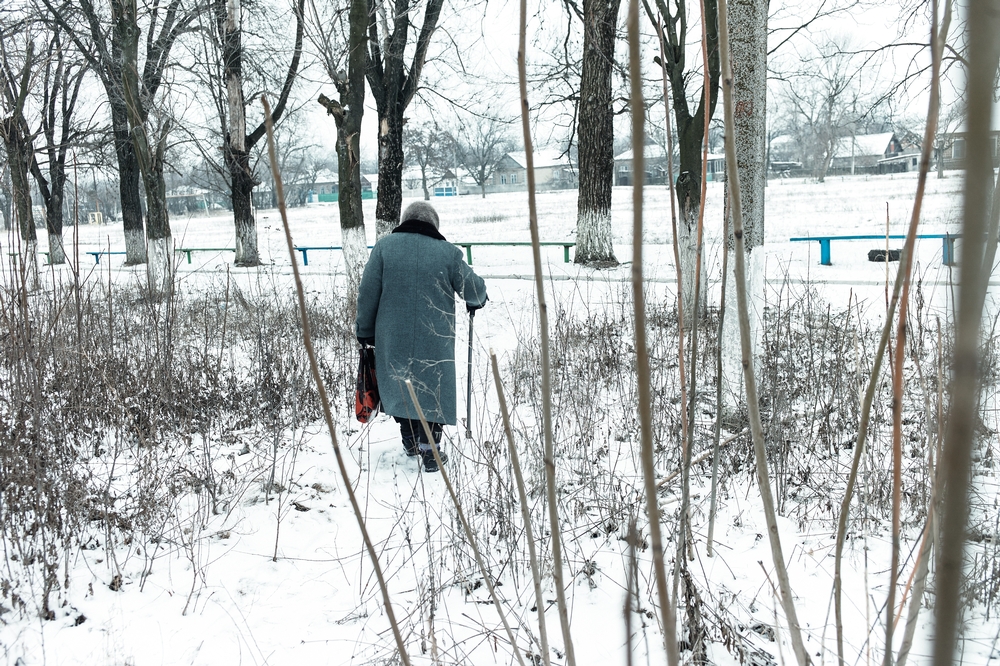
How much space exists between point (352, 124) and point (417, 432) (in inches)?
237

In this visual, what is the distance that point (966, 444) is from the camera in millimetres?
341

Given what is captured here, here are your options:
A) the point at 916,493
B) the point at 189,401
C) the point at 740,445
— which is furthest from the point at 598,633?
the point at 189,401

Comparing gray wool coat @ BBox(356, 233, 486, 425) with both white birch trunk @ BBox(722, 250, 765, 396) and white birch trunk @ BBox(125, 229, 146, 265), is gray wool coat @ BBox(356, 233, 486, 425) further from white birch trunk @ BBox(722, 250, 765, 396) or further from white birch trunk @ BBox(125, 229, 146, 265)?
white birch trunk @ BBox(125, 229, 146, 265)

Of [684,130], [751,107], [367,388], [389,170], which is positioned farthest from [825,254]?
[367,388]

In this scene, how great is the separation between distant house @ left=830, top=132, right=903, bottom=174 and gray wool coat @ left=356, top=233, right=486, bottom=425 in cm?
6152

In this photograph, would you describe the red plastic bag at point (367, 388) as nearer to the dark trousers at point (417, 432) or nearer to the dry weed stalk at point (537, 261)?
the dark trousers at point (417, 432)

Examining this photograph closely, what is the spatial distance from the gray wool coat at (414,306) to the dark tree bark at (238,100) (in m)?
6.26

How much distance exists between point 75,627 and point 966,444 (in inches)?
110

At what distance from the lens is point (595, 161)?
9828mm

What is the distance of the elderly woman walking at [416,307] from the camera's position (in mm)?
3719

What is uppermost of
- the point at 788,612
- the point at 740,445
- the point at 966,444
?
the point at 966,444

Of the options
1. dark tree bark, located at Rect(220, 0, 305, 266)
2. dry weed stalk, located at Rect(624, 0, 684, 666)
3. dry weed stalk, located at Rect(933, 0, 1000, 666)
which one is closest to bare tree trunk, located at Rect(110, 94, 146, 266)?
dark tree bark, located at Rect(220, 0, 305, 266)

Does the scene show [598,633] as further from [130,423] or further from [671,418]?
[130,423]

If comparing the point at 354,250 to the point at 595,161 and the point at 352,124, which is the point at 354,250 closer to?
the point at 352,124
